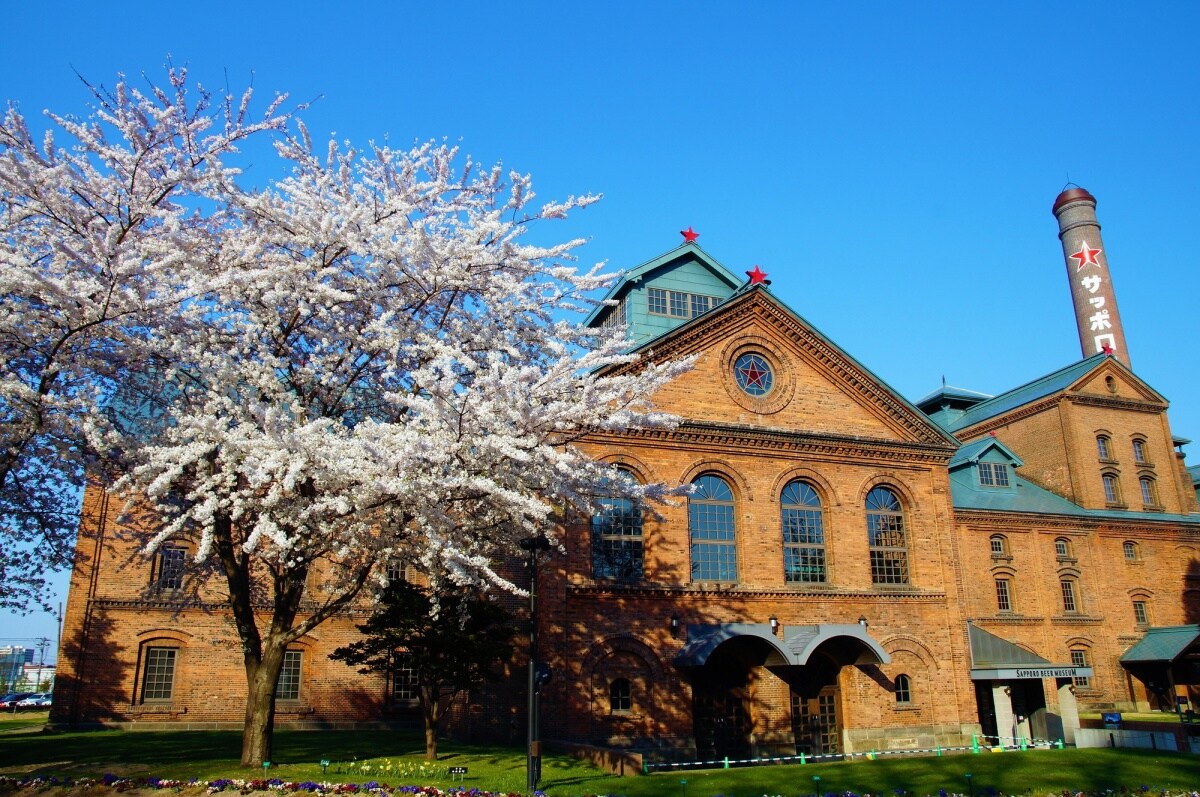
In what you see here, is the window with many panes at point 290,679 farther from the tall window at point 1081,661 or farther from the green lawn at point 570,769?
the tall window at point 1081,661

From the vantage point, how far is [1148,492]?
39250 mm

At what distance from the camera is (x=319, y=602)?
85.2 ft

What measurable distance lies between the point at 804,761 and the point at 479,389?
565 inches

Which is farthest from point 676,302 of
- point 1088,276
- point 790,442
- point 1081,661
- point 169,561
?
point 1088,276

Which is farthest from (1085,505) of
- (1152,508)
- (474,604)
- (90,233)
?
(90,233)

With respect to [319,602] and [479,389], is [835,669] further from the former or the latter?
[479,389]

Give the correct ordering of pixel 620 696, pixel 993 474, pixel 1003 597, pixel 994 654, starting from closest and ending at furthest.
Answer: pixel 620 696 < pixel 994 654 < pixel 1003 597 < pixel 993 474

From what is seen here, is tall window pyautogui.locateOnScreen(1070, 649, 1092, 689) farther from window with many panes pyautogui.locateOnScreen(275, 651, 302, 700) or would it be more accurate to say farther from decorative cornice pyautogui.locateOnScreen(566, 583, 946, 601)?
window with many panes pyautogui.locateOnScreen(275, 651, 302, 700)

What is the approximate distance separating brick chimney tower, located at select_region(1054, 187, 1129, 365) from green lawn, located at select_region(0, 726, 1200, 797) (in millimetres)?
32057

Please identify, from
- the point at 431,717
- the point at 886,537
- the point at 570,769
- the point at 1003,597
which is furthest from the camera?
the point at 1003,597

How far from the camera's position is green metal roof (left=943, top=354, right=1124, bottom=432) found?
39.5m

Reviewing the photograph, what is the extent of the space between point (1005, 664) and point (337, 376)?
21.3 metres

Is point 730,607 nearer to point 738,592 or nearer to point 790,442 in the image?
point 738,592

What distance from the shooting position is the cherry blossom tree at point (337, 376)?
37.8 feet
